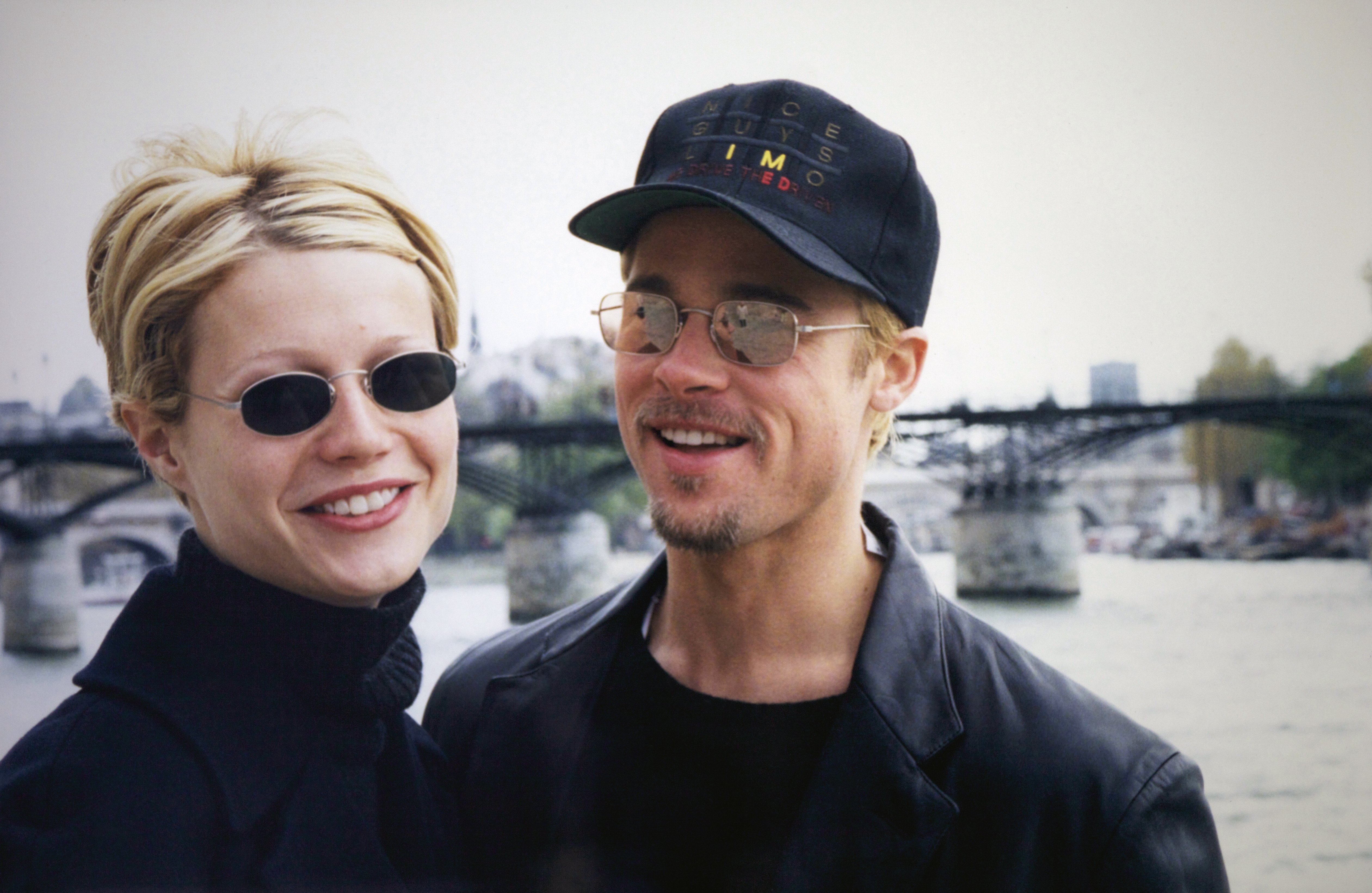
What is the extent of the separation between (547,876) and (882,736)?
1.94ft

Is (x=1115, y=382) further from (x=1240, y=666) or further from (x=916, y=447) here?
(x=1240, y=666)

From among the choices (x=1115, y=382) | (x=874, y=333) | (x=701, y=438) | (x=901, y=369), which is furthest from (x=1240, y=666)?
(x=701, y=438)

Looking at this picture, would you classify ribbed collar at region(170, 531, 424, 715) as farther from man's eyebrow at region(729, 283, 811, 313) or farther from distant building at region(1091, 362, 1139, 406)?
distant building at region(1091, 362, 1139, 406)

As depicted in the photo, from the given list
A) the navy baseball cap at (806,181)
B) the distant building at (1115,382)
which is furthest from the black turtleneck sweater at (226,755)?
the distant building at (1115,382)

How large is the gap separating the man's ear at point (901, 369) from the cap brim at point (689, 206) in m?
0.11

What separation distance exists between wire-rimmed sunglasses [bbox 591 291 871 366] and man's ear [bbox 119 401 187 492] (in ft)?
2.23

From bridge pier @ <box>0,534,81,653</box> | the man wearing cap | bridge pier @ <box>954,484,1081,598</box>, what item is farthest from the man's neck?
bridge pier @ <box>954,484,1081,598</box>

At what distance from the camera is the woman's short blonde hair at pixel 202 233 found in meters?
1.28

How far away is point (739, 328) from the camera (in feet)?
4.40

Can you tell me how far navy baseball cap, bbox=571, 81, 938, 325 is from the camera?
52.6 inches

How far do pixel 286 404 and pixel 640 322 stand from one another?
49 cm

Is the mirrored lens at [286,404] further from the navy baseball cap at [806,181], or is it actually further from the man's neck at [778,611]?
the man's neck at [778,611]

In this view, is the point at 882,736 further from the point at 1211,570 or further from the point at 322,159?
the point at 1211,570

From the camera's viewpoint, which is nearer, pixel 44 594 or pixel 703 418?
pixel 703 418
